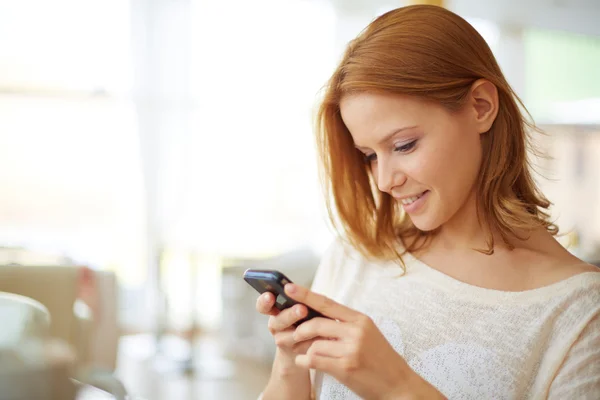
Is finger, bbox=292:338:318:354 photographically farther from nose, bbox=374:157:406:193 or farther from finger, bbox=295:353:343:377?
nose, bbox=374:157:406:193

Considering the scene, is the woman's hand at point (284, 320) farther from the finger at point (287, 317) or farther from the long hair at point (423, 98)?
the long hair at point (423, 98)

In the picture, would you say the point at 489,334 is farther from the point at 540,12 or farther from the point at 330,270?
the point at 540,12

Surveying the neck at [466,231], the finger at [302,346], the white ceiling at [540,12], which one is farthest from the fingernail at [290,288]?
→ the white ceiling at [540,12]

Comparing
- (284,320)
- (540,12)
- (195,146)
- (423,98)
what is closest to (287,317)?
(284,320)

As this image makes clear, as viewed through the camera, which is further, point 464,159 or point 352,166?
point 352,166

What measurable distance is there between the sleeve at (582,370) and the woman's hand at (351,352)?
9.4 inches

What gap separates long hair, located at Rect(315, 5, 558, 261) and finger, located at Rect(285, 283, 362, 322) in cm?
34

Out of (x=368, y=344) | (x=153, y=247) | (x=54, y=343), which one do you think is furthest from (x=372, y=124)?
(x=153, y=247)

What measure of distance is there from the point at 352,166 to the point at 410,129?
226 mm

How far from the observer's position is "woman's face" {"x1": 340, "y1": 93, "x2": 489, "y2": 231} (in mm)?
917

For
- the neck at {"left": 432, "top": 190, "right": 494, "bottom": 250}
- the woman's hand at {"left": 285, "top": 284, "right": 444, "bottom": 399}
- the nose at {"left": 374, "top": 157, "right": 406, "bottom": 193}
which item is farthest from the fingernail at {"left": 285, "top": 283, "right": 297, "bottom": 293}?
the neck at {"left": 432, "top": 190, "right": 494, "bottom": 250}

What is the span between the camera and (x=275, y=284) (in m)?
0.75

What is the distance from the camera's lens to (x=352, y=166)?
1.13 meters

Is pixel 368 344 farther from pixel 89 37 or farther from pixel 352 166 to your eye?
pixel 89 37
